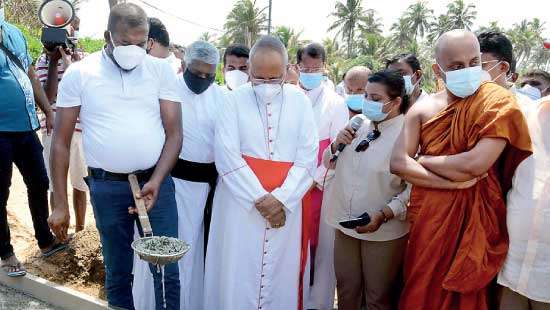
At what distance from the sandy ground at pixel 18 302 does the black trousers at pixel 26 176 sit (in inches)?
16.5

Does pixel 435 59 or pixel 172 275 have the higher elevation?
pixel 435 59

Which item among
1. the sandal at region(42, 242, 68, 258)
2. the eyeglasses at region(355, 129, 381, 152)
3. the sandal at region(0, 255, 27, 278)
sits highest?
the eyeglasses at region(355, 129, 381, 152)

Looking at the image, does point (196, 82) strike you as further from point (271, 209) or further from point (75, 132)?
point (75, 132)

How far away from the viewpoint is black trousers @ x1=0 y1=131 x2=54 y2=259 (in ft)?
10.8

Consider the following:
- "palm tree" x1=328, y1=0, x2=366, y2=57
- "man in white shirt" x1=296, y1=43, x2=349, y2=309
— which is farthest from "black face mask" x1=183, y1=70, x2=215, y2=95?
"palm tree" x1=328, y1=0, x2=366, y2=57

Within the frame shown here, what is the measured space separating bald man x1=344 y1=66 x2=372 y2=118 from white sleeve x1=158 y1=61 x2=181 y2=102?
1.55 meters

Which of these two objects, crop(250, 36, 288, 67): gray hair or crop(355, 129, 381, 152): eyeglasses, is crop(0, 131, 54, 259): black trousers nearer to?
crop(250, 36, 288, 67): gray hair

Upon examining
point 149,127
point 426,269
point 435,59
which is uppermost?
point 435,59

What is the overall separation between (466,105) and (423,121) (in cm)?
27

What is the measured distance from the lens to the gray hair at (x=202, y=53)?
3.29 metres

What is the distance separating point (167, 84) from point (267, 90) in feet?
2.04

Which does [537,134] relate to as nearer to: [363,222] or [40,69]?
[363,222]

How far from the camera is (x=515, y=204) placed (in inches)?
93.5

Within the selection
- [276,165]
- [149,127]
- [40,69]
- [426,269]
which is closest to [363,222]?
[426,269]
